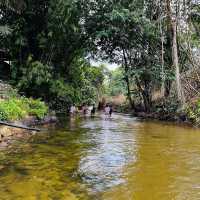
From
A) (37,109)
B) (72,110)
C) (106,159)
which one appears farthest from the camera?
(72,110)

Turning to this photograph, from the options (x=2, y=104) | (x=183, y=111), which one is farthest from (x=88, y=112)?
(x=2, y=104)

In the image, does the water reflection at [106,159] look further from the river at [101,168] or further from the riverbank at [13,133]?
the riverbank at [13,133]

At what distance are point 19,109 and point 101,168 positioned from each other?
7.91 m

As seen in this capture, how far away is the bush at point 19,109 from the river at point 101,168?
4.29 ft

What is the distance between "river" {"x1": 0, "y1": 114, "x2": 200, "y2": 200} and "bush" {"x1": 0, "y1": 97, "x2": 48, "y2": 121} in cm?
131

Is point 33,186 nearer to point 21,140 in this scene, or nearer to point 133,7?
point 21,140

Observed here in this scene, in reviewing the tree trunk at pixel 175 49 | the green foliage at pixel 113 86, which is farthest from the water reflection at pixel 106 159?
the green foliage at pixel 113 86

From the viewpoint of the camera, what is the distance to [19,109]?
57.2ft

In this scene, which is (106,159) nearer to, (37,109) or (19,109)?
(19,109)

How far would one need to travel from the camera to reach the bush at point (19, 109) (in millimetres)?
15703

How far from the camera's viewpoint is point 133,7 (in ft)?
91.9

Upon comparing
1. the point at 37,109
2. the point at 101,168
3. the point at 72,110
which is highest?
the point at 37,109

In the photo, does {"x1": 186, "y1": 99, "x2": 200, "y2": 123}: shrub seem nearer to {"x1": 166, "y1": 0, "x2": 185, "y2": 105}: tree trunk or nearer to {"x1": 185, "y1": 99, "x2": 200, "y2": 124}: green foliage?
{"x1": 185, "y1": 99, "x2": 200, "y2": 124}: green foliage

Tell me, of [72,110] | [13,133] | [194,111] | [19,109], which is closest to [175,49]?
[194,111]
